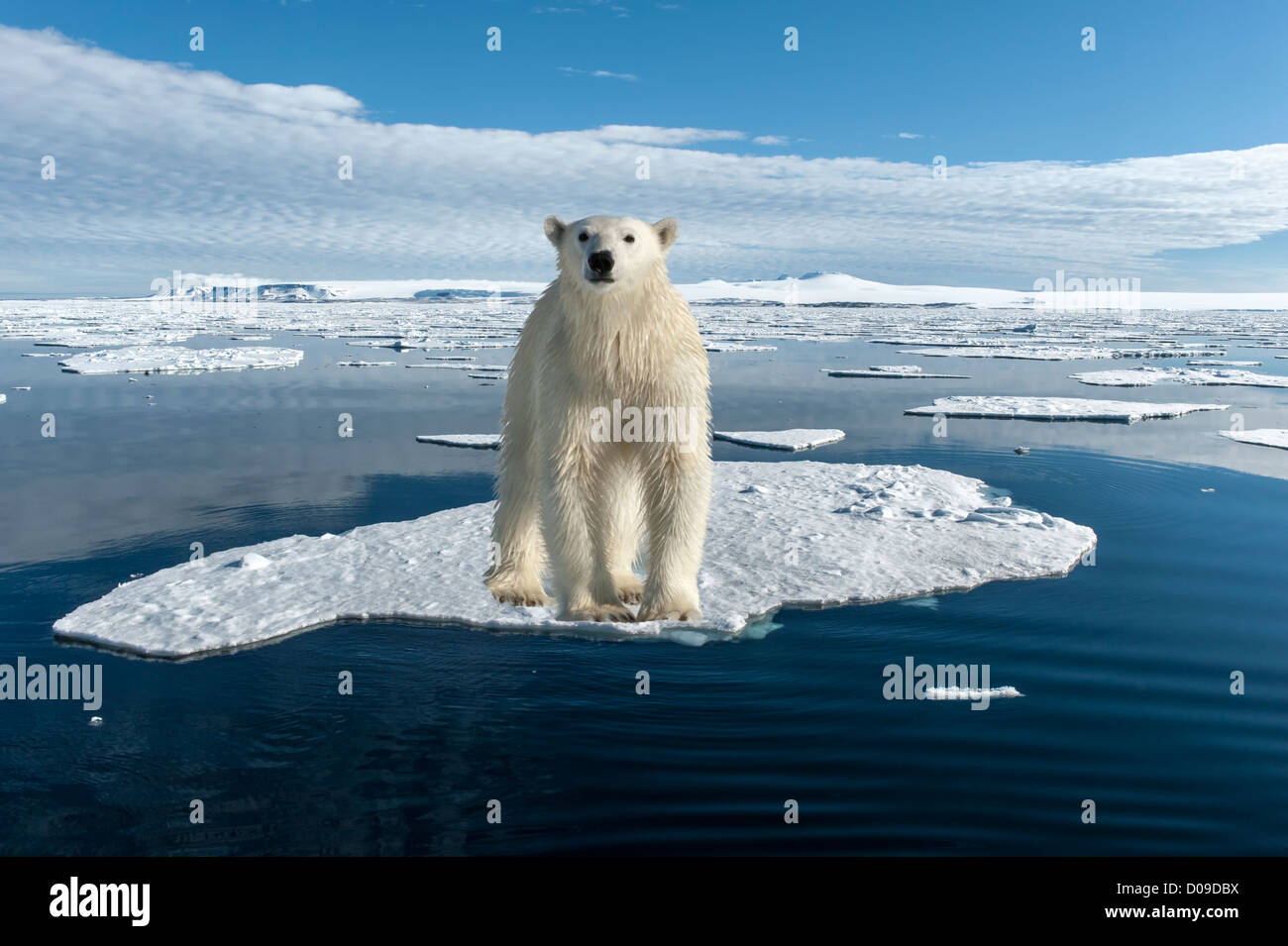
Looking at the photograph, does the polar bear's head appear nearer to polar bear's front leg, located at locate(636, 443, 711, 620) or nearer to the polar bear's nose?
the polar bear's nose

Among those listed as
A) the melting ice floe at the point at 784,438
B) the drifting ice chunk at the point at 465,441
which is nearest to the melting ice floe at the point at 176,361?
the drifting ice chunk at the point at 465,441

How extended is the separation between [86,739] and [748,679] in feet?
9.01

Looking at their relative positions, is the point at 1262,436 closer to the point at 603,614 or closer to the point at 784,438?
the point at 784,438

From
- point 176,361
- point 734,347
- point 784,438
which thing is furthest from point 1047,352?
point 176,361

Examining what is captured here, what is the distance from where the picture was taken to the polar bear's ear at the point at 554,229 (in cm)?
420

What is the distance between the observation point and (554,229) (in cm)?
422

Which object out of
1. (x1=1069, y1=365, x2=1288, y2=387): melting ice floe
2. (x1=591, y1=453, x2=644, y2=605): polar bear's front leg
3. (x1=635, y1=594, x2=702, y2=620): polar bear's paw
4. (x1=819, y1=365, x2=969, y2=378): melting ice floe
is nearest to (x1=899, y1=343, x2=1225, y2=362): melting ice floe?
(x1=1069, y1=365, x2=1288, y2=387): melting ice floe

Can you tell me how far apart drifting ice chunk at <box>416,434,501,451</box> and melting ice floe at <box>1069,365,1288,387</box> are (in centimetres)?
1323

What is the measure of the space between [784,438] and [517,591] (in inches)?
263

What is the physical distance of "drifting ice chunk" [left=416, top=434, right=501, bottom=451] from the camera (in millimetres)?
10656

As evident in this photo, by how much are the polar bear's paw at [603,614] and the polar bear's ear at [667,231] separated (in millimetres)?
1769

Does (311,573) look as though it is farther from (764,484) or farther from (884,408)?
(884,408)
